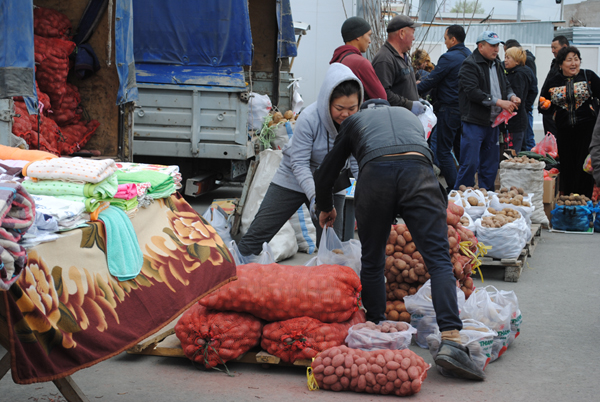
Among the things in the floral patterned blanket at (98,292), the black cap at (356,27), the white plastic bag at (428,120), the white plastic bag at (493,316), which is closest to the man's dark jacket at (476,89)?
the white plastic bag at (428,120)

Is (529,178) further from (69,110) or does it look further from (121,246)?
(121,246)

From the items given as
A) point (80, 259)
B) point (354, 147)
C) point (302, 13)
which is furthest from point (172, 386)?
point (302, 13)

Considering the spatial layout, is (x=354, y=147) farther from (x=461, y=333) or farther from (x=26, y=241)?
(x=26, y=241)

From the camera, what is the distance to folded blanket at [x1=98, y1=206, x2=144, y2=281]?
2576 millimetres

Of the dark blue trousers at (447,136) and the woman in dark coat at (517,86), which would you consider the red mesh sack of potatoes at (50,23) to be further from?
the woman in dark coat at (517,86)

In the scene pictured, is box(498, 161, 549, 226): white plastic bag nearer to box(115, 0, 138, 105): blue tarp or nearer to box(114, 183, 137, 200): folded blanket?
box(115, 0, 138, 105): blue tarp

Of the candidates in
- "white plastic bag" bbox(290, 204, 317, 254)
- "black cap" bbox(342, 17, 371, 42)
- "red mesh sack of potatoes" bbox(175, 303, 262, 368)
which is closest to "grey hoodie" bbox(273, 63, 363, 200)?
"red mesh sack of potatoes" bbox(175, 303, 262, 368)

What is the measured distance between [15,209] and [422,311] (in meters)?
2.67

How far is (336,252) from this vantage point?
419 centimetres

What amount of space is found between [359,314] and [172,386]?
1.20 meters

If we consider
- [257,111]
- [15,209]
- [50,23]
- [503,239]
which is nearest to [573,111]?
[503,239]

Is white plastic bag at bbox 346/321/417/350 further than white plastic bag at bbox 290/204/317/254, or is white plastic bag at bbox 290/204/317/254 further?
white plastic bag at bbox 290/204/317/254

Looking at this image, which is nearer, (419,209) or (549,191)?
(419,209)

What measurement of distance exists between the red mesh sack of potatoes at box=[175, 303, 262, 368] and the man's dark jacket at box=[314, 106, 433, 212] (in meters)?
1.02
